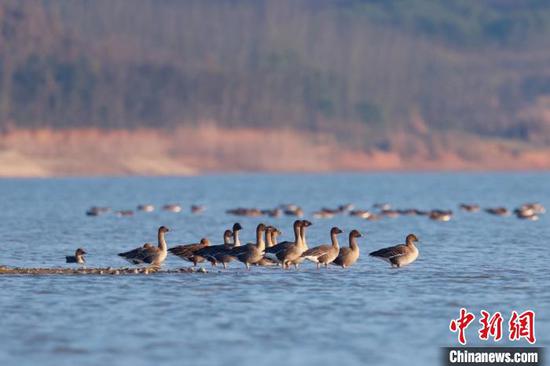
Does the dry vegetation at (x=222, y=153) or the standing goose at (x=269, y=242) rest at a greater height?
the dry vegetation at (x=222, y=153)

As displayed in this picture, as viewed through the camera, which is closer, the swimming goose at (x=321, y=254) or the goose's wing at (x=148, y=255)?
the swimming goose at (x=321, y=254)

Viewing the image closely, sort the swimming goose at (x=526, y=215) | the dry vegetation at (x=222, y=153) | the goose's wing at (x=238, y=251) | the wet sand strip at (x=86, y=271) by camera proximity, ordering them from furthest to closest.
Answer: the dry vegetation at (x=222, y=153) < the swimming goose at (x=526, y=215) < the goose's wing at (x=238, y=251) < the wet sand strip at (x=86, y=271)

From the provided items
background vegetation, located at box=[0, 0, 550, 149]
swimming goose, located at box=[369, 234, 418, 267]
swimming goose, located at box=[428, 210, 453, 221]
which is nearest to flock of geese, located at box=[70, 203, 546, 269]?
swimming goose, located at box=[369, 234, 418, 267]

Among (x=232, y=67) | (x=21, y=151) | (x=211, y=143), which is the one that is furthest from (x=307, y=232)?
(x=232, y=67)

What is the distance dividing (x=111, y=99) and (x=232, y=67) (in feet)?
90.6

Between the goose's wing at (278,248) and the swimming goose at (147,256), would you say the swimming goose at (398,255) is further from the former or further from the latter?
the swimming goose at (147,256)

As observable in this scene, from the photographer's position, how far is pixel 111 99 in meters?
166

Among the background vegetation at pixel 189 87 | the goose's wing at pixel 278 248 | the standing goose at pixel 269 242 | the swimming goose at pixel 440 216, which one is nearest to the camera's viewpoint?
the goose's wing at pixel 278 248

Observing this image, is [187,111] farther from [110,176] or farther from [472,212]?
[472,212]

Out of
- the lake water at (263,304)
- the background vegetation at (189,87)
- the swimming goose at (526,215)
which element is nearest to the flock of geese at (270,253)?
the lake water at (263,304)

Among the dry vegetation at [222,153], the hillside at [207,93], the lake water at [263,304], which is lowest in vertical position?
the lake water at [263,304]

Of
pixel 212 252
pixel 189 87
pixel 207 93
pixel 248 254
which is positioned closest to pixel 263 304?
pixel 248 254

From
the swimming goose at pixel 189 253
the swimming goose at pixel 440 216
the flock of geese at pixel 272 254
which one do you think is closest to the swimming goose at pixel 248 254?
the flock of geese at pixel 272 254

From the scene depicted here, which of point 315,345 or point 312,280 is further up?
point 312,280
